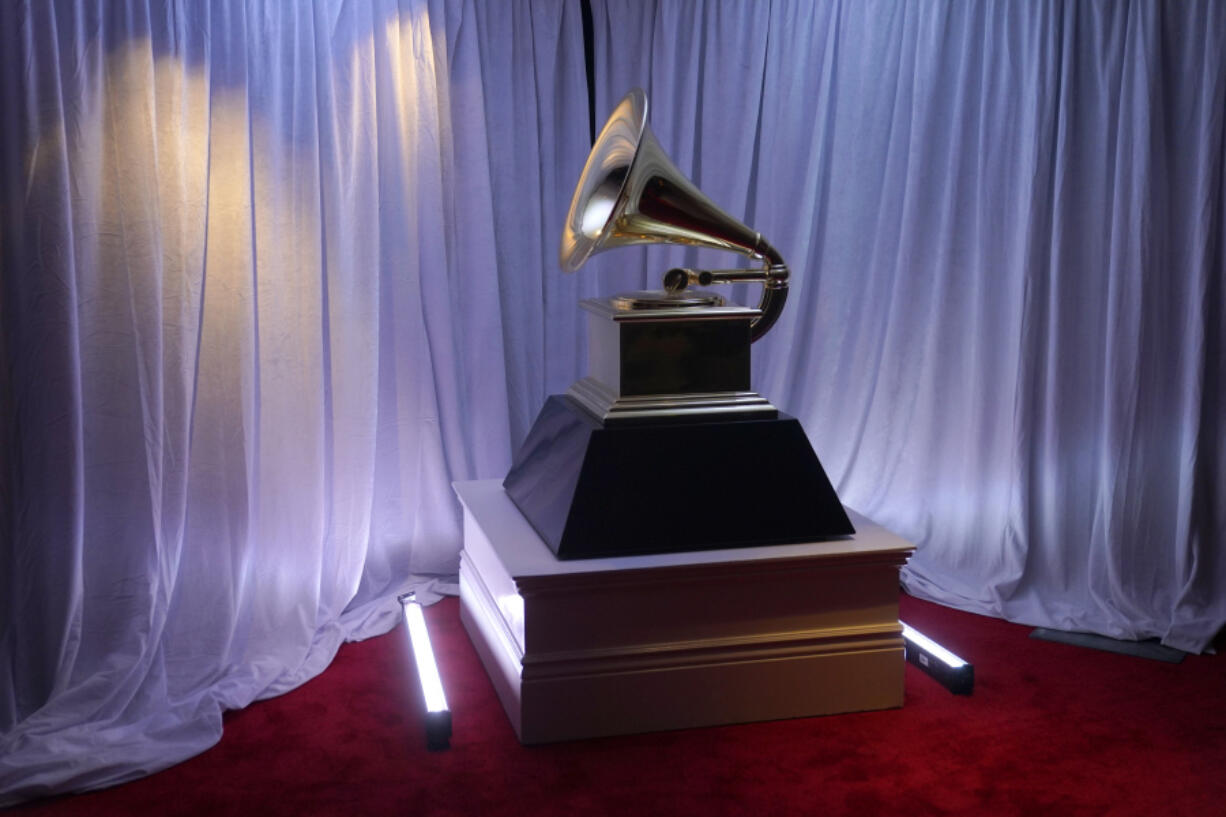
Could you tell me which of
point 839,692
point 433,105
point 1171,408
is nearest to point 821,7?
point 433,105

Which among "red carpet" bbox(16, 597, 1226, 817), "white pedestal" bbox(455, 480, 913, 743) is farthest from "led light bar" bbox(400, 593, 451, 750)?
"white pedestal" bbox(455, 480, 913, 743)

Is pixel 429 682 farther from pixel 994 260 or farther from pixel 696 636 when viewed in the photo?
pixel 994 260

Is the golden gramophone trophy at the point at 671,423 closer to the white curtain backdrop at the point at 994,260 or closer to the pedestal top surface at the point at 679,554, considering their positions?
the pedestal top surface at the point at 679,554

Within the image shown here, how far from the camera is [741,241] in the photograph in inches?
109

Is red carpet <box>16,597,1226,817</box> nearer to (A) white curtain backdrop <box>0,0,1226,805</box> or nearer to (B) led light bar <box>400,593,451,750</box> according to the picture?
(B) led light bar <box>400,593,451,750</box>

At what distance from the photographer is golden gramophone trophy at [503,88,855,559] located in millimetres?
2619

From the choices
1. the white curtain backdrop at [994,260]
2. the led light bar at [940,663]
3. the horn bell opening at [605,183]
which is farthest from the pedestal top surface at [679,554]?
the white curtain backdrop at [994,260]

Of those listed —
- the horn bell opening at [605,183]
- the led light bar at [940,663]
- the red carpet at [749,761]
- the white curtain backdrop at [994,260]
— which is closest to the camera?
the red carpet at [749,761]

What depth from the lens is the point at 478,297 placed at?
3.62m

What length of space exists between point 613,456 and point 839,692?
30.2 inches

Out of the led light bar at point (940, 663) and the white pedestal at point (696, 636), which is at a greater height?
the white pedestal at point (696, 636)

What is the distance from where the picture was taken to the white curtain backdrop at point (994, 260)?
3324 mm

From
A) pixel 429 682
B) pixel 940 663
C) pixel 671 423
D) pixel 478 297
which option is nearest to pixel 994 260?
pixel 940 663

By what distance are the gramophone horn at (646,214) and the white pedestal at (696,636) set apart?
634 millimetres
